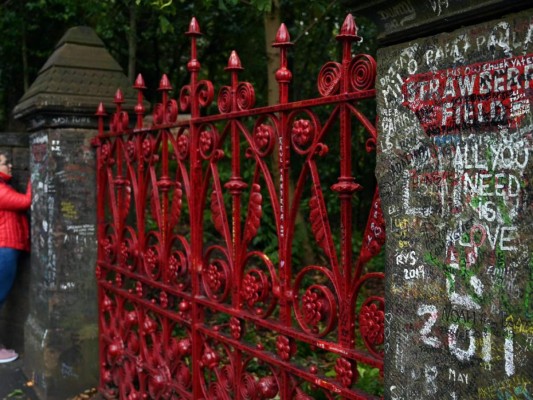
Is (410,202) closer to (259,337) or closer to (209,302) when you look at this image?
(209,302)

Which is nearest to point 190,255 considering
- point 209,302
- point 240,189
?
point 209,302

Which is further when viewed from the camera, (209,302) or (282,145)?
(209,302)

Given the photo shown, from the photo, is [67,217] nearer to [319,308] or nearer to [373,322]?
[319,308]

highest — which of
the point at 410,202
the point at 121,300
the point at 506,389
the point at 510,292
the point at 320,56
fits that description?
the point at 320,56

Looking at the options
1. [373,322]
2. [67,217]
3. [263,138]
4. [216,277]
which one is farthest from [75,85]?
[373,322]

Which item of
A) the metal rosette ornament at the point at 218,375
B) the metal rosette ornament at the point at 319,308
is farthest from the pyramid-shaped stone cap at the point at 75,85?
the metal rosette ornament at the point at 319,308

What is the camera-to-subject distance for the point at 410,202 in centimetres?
180

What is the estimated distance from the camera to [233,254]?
2900mm

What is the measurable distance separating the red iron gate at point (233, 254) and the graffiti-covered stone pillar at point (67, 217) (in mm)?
136

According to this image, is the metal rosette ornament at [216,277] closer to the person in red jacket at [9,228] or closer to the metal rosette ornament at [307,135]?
the metal rosette ornament at [307,135]

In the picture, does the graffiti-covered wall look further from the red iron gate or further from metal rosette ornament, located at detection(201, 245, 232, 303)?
metal rosette ornament, located at detection(201, 245, 232, 303)

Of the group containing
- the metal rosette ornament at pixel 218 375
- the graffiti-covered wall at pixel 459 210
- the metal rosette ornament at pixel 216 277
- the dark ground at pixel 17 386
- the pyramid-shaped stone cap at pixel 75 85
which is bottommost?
the dark ground at pixel 17 386

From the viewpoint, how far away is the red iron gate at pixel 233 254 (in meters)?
2.22

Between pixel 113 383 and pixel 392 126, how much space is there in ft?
11.2
